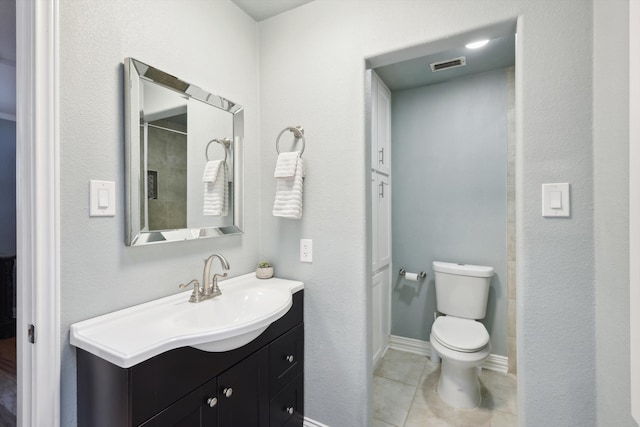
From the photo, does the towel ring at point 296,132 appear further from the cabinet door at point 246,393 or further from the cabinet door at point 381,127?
the cabinet door at point 246,393

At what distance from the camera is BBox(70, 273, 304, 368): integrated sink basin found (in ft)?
2.76

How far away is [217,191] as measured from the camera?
59.4 inches

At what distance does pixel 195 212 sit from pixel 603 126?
165cm

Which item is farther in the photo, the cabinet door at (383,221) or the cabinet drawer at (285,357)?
the cabinet door at (383,221)

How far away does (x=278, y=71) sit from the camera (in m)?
1.69

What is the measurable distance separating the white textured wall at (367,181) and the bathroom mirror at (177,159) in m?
0.24

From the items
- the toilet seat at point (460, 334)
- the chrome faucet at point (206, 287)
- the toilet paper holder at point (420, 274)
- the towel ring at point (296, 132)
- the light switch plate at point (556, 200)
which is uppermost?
the towel ring at point (296, 132)

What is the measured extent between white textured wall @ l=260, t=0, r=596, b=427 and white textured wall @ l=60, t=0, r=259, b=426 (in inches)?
18.6

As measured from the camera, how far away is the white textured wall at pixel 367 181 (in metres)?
1.07

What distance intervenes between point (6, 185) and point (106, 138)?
332 centimetres

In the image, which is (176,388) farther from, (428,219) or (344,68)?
(428,219)

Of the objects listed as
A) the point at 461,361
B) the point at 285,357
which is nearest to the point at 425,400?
the point at 461,361

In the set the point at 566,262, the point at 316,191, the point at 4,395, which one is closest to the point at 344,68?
the point at 316,191

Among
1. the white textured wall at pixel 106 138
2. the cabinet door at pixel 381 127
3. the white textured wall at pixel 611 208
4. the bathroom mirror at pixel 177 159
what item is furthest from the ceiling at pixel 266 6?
the white textured wall at pixel 611 208
